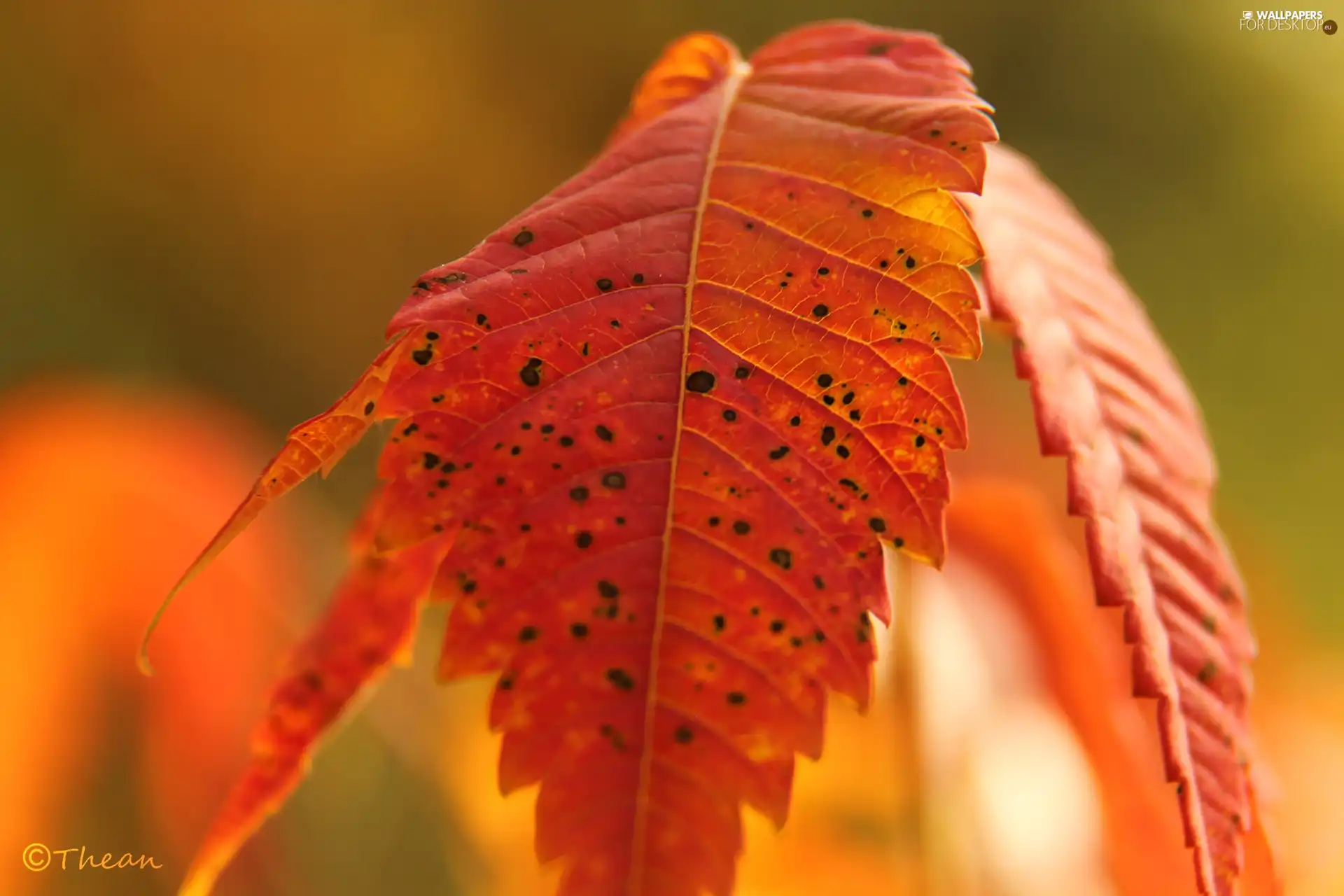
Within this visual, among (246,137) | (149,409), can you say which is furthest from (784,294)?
(246,137)

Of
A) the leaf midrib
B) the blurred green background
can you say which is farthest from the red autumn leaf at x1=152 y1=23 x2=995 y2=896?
the blurred green background

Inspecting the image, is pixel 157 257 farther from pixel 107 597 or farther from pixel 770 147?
pixel 770 147

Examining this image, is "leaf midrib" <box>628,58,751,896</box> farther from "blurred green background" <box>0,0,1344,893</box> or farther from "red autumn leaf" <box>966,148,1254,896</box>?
"blurred green background" <box>0,0,1344,893</box>

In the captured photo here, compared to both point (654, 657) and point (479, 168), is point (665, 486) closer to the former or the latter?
point (654, 657)

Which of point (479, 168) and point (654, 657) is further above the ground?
point (479, 168)

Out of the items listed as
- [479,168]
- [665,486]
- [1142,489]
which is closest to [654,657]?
[665,486]

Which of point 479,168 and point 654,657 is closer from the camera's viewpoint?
point 654,657
